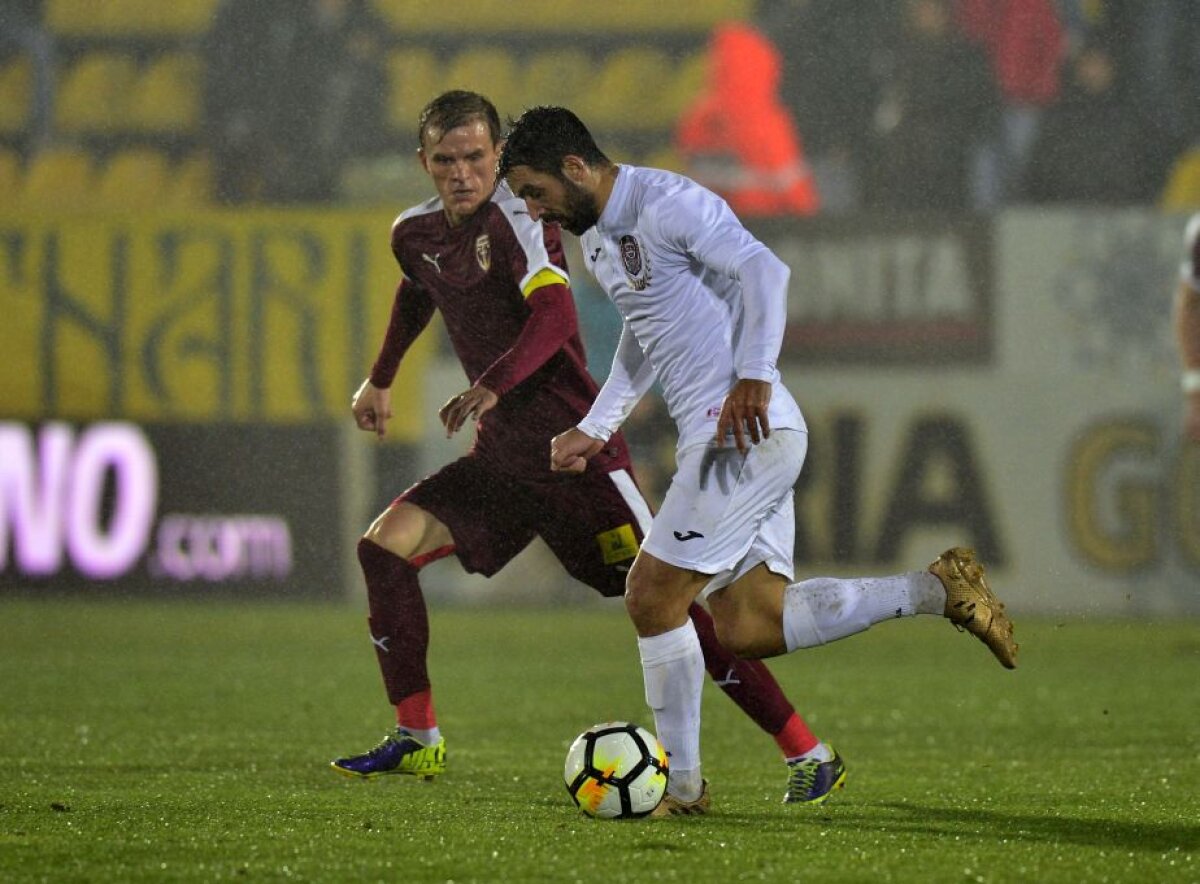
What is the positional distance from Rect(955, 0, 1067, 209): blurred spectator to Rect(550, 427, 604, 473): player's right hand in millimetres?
9316

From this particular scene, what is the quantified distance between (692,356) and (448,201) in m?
1.20

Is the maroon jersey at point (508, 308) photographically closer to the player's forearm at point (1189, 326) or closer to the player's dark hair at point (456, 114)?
the player's dark hair at point (456, 114)

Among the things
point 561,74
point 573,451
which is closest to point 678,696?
point 573,451

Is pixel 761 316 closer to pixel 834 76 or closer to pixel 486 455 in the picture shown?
pixel 486 455

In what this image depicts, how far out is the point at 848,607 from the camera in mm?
4750

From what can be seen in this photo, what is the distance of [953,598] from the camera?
4680 mm

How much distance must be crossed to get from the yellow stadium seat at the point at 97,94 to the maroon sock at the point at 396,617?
36.1 ft

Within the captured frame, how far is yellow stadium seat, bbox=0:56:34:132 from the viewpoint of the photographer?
15.1 meters

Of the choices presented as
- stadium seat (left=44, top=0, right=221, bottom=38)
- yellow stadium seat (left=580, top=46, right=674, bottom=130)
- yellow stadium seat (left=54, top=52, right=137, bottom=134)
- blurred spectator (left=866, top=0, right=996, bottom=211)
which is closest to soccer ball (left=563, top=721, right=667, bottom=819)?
blurred spectator (left=866, top=0, right=996, bottom=211)

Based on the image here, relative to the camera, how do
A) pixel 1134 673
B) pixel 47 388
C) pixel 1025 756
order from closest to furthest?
pixel 1025 756 < pixel 1134 673 < pixel 47 388

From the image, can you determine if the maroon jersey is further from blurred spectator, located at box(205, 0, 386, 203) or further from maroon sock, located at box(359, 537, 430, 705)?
blurred spectator, located at box(205, 0, 386, 203)

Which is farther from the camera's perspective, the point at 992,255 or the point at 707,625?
the point at 992,255

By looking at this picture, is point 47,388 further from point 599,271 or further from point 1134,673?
point 599,271

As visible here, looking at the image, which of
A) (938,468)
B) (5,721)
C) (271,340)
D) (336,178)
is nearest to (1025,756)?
(5,721)
